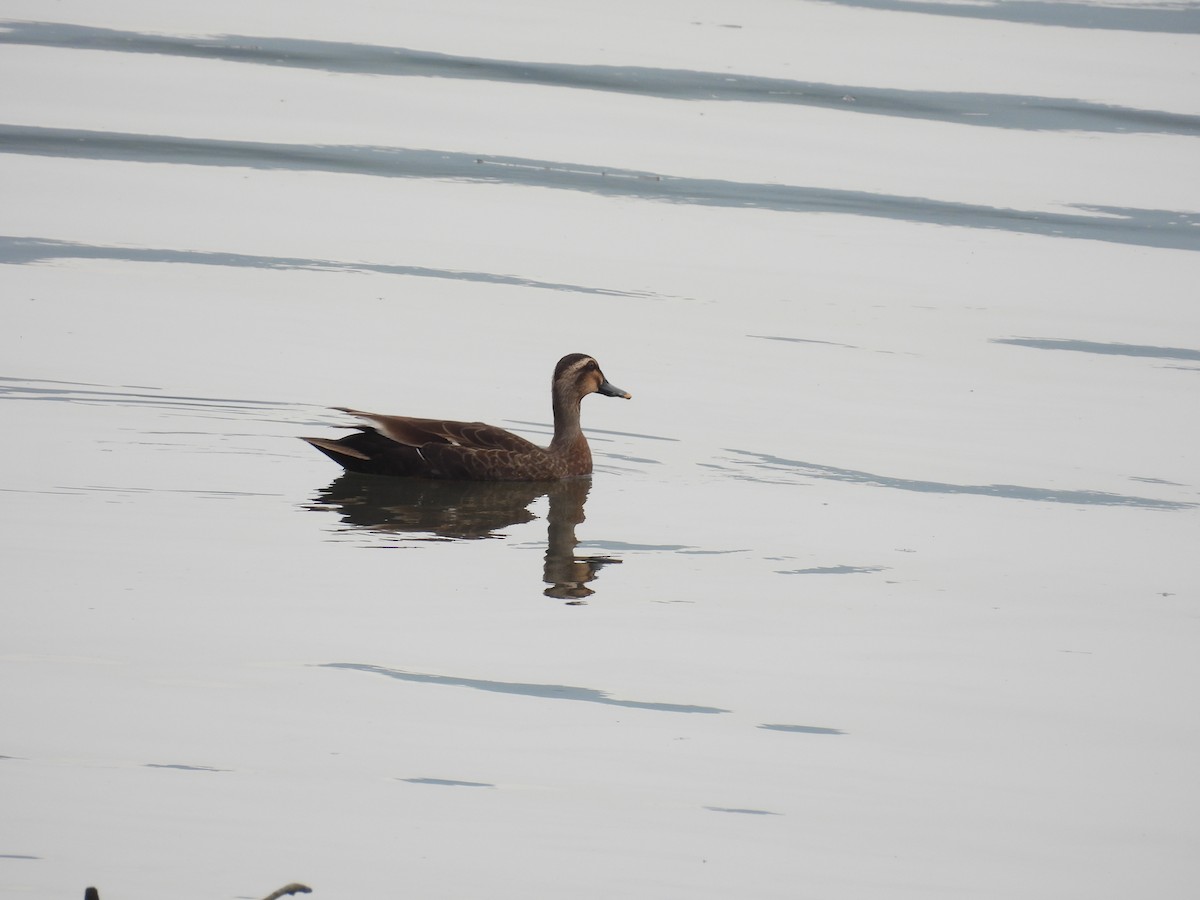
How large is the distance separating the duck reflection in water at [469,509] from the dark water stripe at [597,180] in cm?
711

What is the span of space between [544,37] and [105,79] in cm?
559

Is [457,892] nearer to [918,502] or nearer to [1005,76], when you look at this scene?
[918,502]

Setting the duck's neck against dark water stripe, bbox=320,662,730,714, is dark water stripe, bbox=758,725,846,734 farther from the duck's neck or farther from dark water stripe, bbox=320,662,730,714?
the duck's neck

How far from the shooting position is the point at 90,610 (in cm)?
764

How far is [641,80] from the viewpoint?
2175 centimetres

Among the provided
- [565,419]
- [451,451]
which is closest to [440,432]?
[451,451]

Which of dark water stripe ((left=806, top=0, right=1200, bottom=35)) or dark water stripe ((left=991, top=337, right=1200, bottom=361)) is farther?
dark water stripe ((left=806, top=0, right=1200, bottom=35))

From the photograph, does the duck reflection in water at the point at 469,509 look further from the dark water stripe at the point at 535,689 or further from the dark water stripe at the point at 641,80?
the dark water stripe at the point at 641,80

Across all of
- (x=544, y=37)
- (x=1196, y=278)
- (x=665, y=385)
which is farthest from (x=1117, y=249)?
(x=544, y=37)

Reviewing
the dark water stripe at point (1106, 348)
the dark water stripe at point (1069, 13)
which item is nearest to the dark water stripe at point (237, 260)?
the dark water stripe at point (1106, 348)

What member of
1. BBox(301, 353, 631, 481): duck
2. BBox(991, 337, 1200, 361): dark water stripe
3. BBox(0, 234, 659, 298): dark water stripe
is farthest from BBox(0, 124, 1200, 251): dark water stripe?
BBox(301, 353, 631, 481): duck

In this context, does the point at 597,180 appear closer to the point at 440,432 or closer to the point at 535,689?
the point at 440,432

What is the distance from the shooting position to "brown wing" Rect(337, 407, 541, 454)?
10.4m

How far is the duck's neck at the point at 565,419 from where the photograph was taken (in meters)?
11.1
